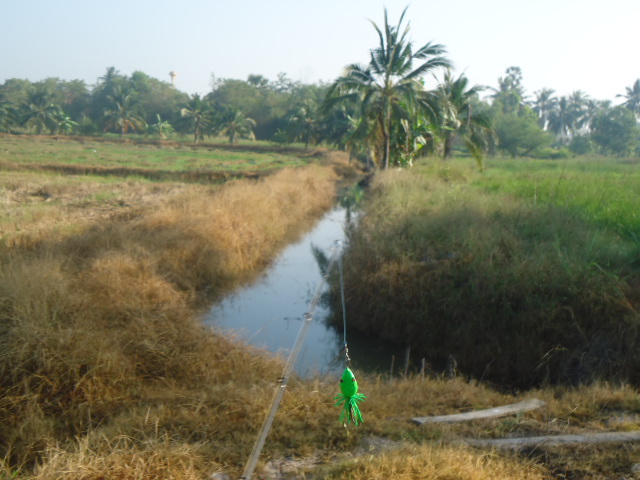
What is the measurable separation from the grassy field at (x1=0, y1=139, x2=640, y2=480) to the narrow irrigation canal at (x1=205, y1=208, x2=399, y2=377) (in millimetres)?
518

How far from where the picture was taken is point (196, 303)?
859 cm

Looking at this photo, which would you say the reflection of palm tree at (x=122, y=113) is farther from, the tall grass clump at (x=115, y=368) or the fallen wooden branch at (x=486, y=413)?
the fallen wooden branch at (x=486, y=413)

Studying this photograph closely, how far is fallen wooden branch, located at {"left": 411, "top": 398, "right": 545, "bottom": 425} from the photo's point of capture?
3.94 metres

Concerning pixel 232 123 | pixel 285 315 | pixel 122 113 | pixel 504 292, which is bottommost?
pixel 285 315

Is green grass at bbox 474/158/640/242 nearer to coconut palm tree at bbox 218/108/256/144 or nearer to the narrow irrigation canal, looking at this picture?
the narrow irrigation canal

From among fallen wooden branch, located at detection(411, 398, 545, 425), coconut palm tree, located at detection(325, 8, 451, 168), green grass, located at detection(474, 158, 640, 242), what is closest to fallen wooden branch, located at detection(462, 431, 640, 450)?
fallen wooden branch, located at detection(411, 398, 545, 425)

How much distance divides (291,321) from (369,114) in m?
10.8

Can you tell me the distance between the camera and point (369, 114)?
17469mm

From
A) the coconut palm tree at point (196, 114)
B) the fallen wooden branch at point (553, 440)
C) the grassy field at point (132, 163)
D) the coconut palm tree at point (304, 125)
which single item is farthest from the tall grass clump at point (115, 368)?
the coconut palm tree at point (196, 114)

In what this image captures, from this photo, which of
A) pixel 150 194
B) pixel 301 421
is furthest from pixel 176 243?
pixel 150 194

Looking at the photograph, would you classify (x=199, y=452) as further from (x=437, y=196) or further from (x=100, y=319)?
(x=437, y=196)

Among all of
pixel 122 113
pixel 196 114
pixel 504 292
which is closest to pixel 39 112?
pixel 122 113

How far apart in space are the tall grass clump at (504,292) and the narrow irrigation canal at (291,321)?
441 millimetres

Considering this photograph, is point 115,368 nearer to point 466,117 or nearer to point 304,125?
point 466,117
